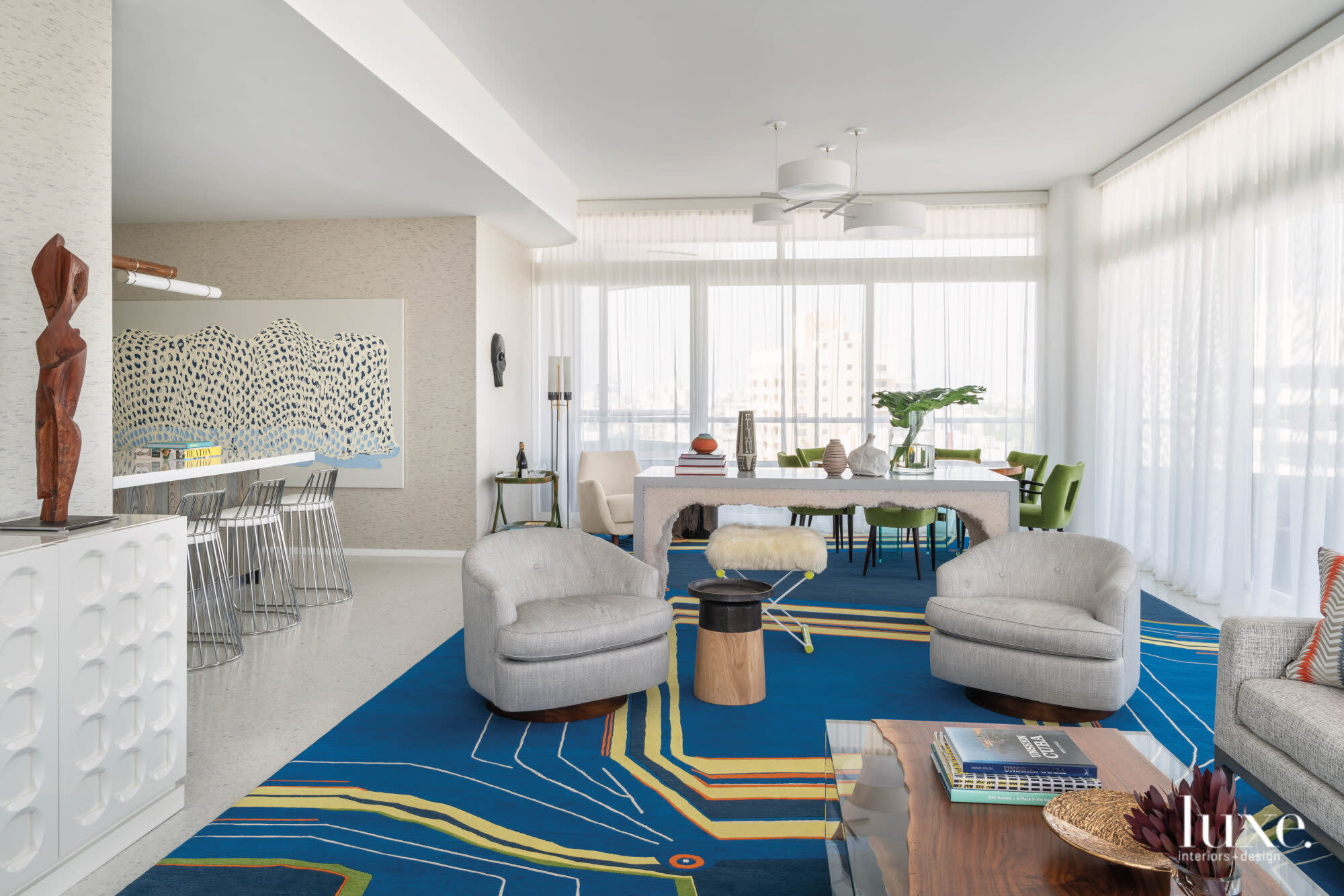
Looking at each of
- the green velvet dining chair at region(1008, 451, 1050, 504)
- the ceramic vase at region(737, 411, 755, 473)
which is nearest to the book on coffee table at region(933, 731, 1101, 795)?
the ceramic vase at region(737, 411, 755, 473)

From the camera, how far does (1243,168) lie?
5184 mm

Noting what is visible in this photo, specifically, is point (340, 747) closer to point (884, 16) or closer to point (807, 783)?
point (807, 783)

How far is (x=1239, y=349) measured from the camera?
16.8ft

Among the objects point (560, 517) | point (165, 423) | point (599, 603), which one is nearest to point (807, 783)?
point (599, 603)

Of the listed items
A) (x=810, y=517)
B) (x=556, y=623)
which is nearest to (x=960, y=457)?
(x=810, y=517)

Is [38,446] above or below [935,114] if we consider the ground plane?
below

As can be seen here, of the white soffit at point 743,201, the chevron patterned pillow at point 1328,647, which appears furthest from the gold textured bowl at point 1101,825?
the white soffit at point 743,201

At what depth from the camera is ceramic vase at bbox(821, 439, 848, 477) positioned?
460 centimetres

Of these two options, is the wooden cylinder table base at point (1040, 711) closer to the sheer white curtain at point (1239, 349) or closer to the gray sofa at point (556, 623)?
the gray sofa at point (556, 623)

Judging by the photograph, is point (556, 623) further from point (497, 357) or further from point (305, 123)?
point (497, 357)

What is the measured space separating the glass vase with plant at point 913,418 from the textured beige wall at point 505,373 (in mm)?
3612

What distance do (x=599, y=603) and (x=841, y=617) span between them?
6.49 feet

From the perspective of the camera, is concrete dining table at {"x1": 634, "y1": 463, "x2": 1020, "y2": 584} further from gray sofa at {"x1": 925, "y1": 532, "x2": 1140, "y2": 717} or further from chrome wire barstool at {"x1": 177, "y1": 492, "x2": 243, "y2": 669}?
chrome wire barstool at {"x1": 177, "y1": 492, "x2": 243, "y2": 669}

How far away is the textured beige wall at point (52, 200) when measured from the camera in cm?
247
